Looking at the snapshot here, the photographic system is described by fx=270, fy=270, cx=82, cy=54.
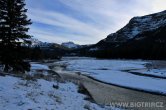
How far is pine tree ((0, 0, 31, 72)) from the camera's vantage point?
3102 cm

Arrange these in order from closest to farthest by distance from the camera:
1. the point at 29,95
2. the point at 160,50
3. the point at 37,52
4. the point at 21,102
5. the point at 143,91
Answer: the point at 21,102 < the point at 29,95 < the point at 143,91 < the point at 160,50 < the point at 37,52

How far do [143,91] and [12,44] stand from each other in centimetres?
1597

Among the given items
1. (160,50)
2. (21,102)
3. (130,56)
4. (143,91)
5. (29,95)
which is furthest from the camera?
(130,56)

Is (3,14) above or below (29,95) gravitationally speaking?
above

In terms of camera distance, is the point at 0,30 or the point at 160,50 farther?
the point at 160,50

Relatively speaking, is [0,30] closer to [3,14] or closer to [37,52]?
[3,14]

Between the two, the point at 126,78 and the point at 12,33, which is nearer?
the point at 12,33

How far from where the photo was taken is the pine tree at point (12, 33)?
102 ft

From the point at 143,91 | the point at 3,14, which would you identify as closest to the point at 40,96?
the point at 143,91

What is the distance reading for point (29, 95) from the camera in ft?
48.3

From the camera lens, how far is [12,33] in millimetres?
31703

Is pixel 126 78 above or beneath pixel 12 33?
beneath

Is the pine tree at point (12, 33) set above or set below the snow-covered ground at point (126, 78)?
above

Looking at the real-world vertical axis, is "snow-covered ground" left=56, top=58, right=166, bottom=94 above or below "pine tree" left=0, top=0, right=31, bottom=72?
below
